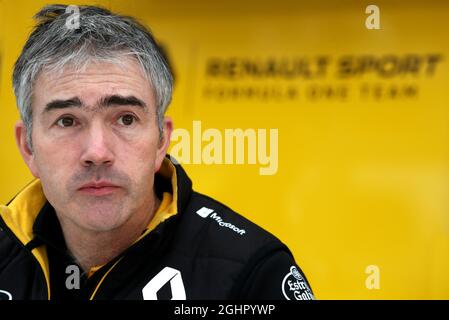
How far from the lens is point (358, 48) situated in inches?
137

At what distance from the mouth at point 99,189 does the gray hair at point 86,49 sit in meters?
0.28

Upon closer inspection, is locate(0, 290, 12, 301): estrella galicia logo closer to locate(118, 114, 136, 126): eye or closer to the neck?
the neck

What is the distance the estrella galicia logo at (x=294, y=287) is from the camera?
1.74 meters

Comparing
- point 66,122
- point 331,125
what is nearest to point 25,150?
point 66,122

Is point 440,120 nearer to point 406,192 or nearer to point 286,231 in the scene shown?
point 406,192

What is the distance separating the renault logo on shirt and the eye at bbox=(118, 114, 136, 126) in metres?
0.38

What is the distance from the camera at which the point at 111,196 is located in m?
1.78

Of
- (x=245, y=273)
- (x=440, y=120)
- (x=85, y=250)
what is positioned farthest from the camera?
(x=440, y=120)

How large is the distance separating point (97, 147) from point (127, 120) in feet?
0.49

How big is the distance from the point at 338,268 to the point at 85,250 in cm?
186

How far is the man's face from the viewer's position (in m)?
1.77

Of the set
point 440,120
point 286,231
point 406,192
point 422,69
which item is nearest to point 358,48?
point 422,69

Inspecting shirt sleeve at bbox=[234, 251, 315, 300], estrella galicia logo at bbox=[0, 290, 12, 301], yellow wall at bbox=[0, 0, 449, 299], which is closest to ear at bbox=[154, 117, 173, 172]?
shirt sleeve at bbox=[234, 251, 315, 300]

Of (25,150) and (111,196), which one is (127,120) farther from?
(25,150)
